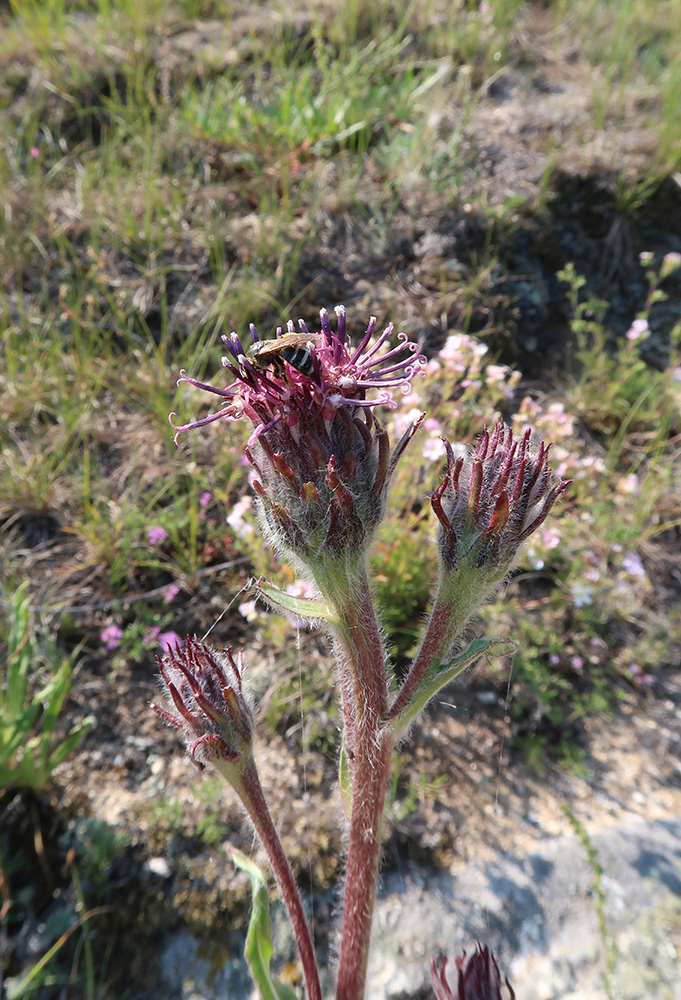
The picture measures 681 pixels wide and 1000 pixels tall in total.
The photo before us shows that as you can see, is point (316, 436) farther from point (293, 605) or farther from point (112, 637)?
point (112, 637)

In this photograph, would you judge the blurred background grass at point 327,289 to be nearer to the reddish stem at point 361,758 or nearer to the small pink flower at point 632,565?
the small pink flower at point 632,565

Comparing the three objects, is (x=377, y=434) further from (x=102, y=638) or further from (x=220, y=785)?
(x=102, y=638)

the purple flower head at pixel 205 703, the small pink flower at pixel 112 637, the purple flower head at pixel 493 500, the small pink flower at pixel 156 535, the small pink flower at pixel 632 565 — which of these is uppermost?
the small pink flower at pixel 632 565

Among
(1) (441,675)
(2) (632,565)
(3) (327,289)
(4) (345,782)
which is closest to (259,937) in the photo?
(4) (345,782)

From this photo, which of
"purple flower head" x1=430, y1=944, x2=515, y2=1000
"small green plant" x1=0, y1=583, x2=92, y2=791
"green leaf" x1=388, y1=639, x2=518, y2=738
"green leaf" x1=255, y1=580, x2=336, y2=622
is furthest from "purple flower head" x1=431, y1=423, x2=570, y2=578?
"small green plant" x1=0, y1=583, x2=92, y2=791

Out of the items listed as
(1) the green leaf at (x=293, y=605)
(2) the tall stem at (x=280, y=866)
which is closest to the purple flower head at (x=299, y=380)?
(1) the green leaf at (x=293, y=605)

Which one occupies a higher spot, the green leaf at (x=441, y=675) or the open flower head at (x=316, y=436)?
the open flower head at (x=316, y=436)
